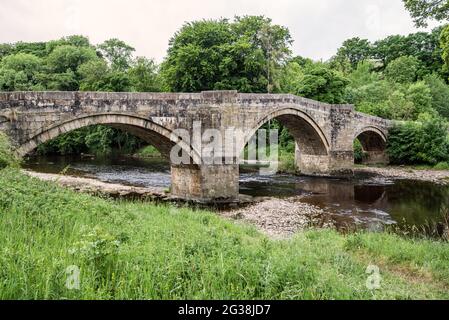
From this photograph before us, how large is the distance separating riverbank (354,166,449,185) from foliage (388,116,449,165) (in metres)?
1.14

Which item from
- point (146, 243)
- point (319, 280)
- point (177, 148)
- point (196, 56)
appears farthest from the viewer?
point (196, 56)

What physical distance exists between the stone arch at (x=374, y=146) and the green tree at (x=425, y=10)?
18924mm

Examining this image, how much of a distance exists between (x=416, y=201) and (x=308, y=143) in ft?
30.6

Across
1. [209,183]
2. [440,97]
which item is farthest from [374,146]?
[209,183]

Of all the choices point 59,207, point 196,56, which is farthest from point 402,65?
point 59,207

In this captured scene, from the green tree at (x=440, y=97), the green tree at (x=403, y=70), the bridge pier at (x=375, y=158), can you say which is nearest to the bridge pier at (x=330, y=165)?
the bridge pier at (x=375, y=158)

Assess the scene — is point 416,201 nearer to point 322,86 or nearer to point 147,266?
point 322,86

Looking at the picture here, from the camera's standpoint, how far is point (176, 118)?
611 inches

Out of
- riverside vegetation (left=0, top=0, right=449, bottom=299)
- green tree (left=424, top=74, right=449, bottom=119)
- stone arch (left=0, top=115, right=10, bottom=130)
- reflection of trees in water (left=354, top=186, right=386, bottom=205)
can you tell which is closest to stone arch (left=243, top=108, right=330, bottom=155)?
reflection of trees in water (left=354, top=186, right=386, bottom=205)

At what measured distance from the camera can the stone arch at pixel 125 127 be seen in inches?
497
